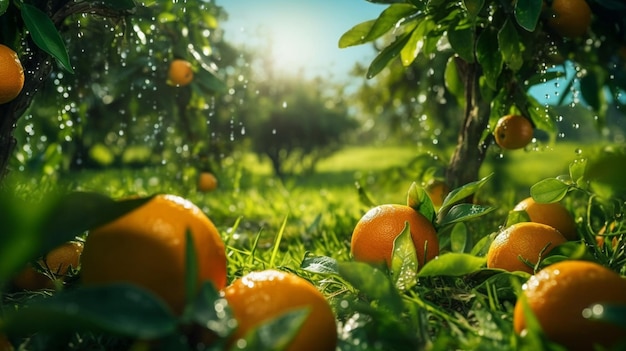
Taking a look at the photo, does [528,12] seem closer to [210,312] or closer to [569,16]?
[569,16]

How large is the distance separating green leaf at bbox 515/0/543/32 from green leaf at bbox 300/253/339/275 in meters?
0.87

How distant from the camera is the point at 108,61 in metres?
3.03

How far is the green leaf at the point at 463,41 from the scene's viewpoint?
1.96 metres

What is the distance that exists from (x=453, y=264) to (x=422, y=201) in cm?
40

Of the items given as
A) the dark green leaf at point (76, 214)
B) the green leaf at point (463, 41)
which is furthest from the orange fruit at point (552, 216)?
the dark green leaf at point (76, 214)

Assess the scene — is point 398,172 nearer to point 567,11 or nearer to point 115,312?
point 567,11

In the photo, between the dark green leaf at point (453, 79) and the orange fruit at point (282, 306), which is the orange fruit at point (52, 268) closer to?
the orange fruit at point (282, 306)

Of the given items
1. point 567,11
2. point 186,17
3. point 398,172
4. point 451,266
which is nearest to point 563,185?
point 451,266

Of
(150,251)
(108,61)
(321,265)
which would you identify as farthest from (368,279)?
(108,61)

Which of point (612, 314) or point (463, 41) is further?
point (463, 41)

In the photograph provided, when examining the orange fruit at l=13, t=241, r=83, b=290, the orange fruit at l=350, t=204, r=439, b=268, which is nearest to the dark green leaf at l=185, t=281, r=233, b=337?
the orange fruit at l=350, t=204, r=439, b=268

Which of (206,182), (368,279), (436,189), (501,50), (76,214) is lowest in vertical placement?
(206,182)

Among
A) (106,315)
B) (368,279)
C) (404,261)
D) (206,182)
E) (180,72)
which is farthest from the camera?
(206,182)

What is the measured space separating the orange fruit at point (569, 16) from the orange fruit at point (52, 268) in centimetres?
182
